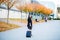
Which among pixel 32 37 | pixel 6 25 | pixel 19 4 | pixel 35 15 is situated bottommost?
pixel 32 37

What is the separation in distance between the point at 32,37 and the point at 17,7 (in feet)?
1.34

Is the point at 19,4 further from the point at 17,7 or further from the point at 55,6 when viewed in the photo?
the point at 55,6

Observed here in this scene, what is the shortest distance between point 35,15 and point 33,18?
0.04 m

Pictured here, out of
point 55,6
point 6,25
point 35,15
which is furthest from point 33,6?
point 6,25

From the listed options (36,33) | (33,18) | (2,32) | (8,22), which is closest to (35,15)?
(33,18)

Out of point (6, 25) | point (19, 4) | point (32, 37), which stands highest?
point (19, 4)

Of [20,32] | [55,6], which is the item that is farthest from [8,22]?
[55,6]

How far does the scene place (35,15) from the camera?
75.0 inches

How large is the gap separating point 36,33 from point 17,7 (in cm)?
39

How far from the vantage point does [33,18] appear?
1.91m

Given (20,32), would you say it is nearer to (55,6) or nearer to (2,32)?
(2,32)

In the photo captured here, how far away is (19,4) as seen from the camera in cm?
191

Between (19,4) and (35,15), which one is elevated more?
(19,4)

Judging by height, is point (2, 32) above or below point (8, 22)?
below
